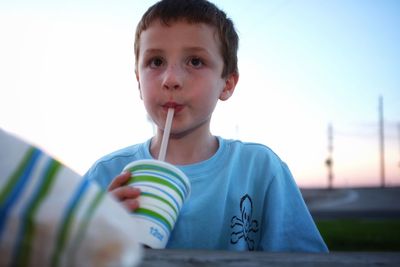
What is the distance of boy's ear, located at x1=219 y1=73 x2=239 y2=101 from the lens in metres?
2.37

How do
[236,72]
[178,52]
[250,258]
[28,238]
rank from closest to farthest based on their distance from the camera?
[28,238] < [250,258] < [178,52] < [236,72]

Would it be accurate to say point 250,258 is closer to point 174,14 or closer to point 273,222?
point 273,222

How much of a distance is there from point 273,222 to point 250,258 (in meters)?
1.06

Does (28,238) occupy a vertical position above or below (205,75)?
below

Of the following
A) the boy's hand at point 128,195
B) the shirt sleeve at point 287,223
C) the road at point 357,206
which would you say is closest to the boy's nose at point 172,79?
the shirt sleeve at point 287,223

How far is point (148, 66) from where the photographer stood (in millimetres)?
2055

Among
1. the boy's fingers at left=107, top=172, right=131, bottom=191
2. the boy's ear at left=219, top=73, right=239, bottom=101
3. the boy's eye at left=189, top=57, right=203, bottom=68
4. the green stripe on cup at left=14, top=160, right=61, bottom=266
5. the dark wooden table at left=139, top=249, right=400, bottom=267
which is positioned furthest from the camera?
the boy's ear at left=219, top=73, right=239, bottom=101

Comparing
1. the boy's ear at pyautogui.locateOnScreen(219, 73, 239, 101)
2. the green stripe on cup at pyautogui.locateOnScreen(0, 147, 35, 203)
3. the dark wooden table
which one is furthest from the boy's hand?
the boy's ear at pyautogui.locateOnScreen(219, 73, 239, 101)

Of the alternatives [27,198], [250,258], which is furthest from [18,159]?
[250,258]

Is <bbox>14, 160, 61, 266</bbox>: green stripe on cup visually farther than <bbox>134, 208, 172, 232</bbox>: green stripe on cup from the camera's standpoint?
No

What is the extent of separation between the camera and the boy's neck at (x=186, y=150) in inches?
88.7

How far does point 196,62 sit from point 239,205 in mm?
756

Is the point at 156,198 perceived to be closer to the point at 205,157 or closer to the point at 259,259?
the point at 259,259

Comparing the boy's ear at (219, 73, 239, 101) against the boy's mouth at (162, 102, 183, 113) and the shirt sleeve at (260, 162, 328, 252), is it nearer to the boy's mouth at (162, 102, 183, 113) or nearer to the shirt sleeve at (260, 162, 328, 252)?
the boy's mouth at (162, 102, 183, 113)
